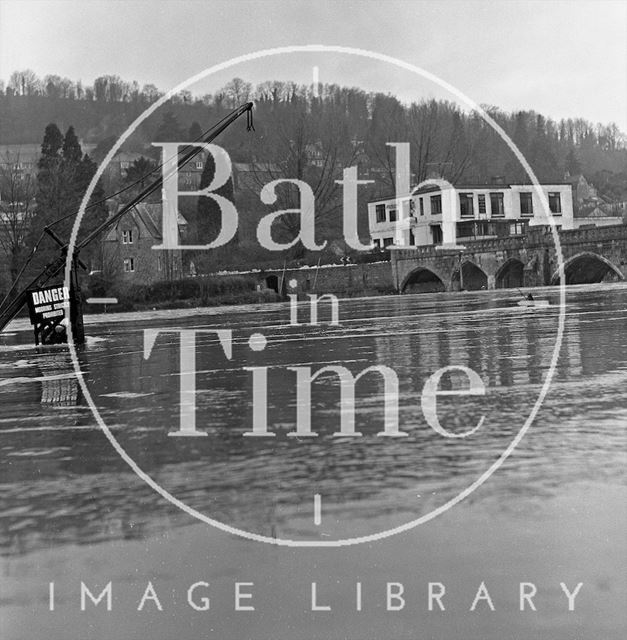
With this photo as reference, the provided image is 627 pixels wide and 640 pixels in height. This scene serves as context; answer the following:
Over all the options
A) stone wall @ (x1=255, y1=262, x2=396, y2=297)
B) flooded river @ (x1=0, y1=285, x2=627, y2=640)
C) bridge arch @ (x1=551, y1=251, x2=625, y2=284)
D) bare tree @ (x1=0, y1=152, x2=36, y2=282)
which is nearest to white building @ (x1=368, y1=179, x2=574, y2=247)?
stone wall @ (x1=255, y1=262, x2=396, y2=297)

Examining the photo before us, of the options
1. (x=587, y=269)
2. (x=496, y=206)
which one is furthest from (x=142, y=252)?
(x=496, y=206)

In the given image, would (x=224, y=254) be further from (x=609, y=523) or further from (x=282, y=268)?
(x=609, y=523)

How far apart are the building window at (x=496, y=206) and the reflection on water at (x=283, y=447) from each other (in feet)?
298

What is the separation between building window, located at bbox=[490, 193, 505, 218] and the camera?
10900 centimetres

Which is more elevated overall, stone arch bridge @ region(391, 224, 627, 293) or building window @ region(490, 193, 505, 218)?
building window @ region(490, 193, 505, 218)

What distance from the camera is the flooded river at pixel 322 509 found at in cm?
505

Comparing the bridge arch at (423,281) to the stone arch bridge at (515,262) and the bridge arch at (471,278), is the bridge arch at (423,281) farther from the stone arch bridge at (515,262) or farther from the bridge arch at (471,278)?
the bridge arch at (471,278)

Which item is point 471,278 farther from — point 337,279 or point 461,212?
point 461,212

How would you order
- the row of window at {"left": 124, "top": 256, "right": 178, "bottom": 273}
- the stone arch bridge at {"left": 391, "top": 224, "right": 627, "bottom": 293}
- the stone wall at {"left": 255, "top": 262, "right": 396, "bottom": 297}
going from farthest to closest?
1. the row of window at {"left": 124, "top": 256, "right": 178, "bottom": 273}
2. the stone wall at {"left": 255, "top": 262, "right": 396, "bottom": 297}
3. the stone arch bridge at {"left": 391, "top": 224, "right": 627, "bottom": 293}

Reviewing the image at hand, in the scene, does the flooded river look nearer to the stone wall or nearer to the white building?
the stone wall

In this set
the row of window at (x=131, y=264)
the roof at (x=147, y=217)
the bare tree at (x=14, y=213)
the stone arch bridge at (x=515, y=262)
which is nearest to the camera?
the bare tree at (x=14, y=213)

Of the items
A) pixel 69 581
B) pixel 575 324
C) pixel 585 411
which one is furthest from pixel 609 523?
pixel 575 324

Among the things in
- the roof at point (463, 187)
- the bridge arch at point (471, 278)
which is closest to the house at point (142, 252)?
the bridge arch at point (471, 278)

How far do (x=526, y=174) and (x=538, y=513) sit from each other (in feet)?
436
